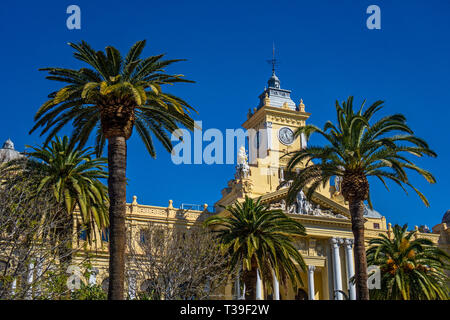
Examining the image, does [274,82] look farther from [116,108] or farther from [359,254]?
[116,108]

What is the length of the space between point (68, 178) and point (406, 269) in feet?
74.7

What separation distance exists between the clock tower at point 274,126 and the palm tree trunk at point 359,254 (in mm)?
28265

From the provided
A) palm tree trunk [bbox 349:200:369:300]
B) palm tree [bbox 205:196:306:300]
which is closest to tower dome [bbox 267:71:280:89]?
palm tree [bbox 205:196:306:300]

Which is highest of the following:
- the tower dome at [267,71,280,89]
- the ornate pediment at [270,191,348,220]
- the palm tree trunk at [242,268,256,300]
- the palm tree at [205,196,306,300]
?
the tower dome at [267,71,280,89]

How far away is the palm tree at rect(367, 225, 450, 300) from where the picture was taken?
40.6 meters

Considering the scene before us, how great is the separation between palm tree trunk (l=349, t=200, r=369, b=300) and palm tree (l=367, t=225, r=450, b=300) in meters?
10.9

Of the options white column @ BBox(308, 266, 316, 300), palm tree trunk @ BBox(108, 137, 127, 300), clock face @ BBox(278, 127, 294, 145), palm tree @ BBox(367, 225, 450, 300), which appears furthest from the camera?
clock face @ BBox(278, 127, 294, 145)

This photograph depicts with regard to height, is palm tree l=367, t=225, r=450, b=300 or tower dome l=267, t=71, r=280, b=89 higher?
tower dome l=267, t=71, r=280, b=89

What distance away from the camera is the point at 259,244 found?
37812 mm

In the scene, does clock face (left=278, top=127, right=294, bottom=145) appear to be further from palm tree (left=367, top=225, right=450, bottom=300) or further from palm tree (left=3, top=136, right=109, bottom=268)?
palm tree (left=3, top=136, right=109, bottom=268)

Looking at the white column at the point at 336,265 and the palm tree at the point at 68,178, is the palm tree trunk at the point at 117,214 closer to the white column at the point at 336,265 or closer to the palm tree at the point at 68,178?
→ the palm tree at the point at 68,178

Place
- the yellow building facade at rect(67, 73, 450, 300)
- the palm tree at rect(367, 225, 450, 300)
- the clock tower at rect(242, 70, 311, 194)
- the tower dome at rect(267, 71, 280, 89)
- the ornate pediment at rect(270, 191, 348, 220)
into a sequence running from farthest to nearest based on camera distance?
the tower dome at rect(267, 71, 280, 89)
the clock tower at rect(242, 70, 311, 194)
the ornate pediment at rect(270, 191, 348, 220)
the yellow building facade at rect(67, 73, 450, 300)
the palm tree at rect(367, 225, 450, 300)
